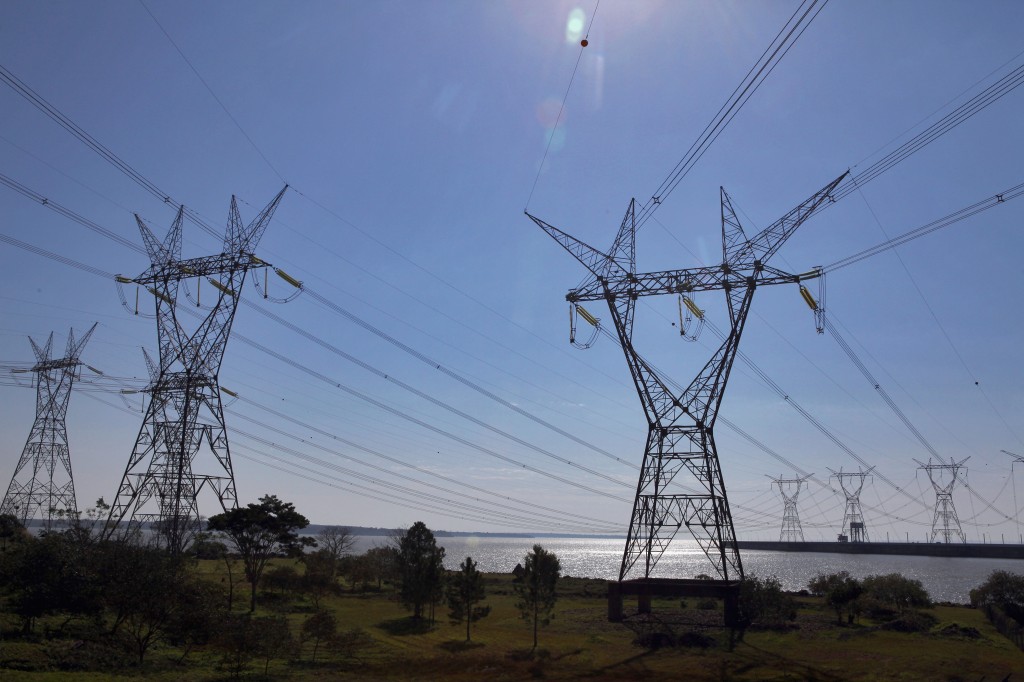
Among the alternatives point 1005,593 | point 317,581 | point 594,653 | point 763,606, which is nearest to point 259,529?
point 317,581

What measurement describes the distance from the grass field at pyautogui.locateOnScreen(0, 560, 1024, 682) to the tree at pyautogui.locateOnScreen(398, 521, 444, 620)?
70.4 inches

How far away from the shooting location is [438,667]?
37.1m

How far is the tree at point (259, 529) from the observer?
176 ft

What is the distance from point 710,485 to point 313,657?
1052 inches

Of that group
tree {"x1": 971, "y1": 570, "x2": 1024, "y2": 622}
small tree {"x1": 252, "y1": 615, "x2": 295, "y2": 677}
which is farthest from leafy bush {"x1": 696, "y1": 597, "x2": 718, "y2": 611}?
small tree {"x1": 252, "y1": 615, "x2": 295, "y2": 677}

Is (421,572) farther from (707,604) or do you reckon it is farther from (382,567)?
(382,567)

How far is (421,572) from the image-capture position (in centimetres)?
5569

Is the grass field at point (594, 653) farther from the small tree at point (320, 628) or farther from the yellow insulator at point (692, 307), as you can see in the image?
the yellow insulator at point (692, 307)

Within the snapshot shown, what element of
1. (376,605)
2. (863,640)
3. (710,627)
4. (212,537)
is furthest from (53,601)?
(863,640)

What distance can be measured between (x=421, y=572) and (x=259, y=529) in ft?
41.9

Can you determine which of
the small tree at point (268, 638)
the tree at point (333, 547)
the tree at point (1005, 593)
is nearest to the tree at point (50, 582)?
the small tree at point (268, 638)

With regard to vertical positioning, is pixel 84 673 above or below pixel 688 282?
below

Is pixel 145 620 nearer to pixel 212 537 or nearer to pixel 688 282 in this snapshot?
pixel 212 537

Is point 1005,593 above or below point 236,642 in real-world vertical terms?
above
